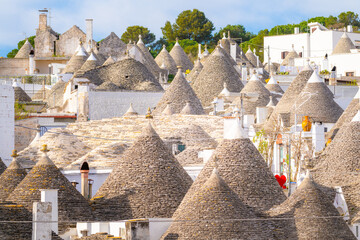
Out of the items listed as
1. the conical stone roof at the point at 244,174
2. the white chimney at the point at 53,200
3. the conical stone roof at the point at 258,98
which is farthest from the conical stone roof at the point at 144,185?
the conical stone roof at the point at 258,98

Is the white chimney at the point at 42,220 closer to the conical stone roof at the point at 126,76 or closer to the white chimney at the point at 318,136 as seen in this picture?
the white chimney at the point at 318,136

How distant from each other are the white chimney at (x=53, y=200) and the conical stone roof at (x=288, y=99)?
20965 millimetres

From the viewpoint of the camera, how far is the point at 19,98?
69.1 m

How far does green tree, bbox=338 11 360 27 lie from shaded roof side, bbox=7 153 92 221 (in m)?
87.8

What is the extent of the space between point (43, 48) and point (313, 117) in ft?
131

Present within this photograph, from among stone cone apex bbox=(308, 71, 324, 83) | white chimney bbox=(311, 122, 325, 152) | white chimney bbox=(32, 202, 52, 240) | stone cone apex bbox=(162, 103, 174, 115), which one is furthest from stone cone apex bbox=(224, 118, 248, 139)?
stone cone apex bbox=(162, 103, 174, 115)

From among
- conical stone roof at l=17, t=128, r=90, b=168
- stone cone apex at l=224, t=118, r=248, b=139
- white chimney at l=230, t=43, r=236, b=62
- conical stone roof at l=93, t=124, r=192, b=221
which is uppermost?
white chimney at l=230, t=43, r=236, b=62

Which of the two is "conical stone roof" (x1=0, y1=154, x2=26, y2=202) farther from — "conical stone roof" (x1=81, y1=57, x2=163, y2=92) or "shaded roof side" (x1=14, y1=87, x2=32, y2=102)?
"conical stone roof" (x1=81, y1=57, x2=163, y2=92)

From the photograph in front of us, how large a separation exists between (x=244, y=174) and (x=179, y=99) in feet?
85.1

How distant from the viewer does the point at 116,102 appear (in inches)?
2692

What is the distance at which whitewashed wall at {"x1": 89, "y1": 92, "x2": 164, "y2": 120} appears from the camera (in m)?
67.1

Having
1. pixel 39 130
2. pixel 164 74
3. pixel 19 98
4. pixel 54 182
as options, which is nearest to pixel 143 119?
pixel 39 130

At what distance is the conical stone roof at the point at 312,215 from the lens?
33562 mm

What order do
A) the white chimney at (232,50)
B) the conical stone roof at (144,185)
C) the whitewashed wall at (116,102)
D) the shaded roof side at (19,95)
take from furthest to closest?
the white chimney at (232,50)
the shaded roof side at (19,95)
the whitewashed wall at (116,102)
the conical stone roof at (144,185)
